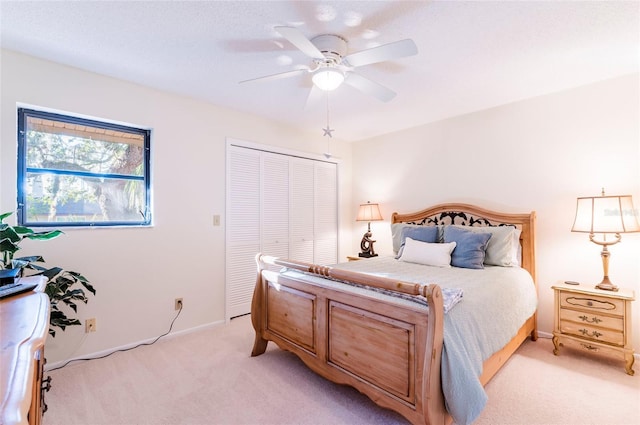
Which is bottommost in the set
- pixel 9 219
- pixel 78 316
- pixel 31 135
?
pixel 78 316

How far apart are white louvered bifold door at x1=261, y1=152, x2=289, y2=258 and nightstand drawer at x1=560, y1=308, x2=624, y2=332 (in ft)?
9.71

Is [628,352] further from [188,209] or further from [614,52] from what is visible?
[188,209]

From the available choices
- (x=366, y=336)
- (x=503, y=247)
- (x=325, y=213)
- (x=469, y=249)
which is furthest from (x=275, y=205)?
(x=503, y=247)

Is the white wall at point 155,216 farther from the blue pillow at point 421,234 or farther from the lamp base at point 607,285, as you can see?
the lamp base at point 607,285

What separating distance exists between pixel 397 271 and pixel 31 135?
3224 millimetres

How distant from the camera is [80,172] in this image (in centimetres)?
257

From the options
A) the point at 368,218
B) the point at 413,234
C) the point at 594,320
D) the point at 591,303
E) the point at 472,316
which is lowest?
the point at 594,320

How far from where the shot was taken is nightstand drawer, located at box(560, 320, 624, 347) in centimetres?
231

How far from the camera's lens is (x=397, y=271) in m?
2.65

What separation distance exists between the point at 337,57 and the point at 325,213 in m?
2.73

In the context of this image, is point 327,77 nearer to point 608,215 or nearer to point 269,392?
point 269,392

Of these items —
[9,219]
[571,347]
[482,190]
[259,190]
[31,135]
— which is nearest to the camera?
[9,219]

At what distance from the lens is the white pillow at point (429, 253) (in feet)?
9.47

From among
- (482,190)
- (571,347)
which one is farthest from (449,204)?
(571,347)
